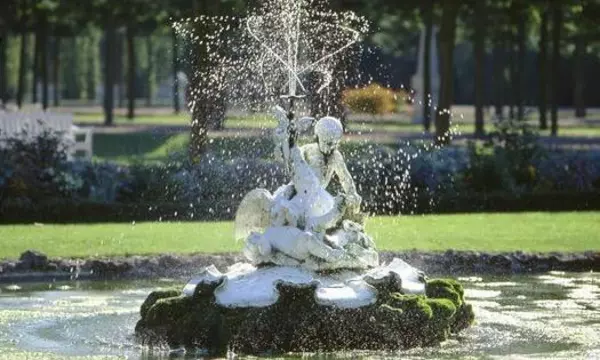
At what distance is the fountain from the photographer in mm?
14422

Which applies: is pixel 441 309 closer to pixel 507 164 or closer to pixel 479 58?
pixel 507 164

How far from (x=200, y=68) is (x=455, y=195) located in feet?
18.2

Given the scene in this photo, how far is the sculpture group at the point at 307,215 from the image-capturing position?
1488 centimetres

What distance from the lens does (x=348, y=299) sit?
14516 millimetres

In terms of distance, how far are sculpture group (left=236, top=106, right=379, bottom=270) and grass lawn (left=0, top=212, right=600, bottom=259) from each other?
5415 millimetres

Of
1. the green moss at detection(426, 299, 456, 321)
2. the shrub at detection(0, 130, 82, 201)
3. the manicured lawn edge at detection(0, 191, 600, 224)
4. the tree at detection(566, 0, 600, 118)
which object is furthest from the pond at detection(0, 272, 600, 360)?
the tree at detection(566, 0, 600, 118)

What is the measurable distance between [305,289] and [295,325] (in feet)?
0.99

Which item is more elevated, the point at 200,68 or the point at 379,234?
the point at 200,68

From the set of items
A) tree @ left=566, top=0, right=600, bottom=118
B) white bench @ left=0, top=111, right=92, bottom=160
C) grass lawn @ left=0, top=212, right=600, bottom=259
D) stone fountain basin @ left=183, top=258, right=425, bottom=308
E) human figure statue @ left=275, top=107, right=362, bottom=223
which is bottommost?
grass lawn @ left=0, top=212, right=600, bottom=259

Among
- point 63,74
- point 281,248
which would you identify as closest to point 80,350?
point 281,248

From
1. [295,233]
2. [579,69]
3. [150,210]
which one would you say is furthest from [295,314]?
[579,69]

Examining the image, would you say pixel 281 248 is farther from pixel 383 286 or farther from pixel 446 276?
pixel 446 276

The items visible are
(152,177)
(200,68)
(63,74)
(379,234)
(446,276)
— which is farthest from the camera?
(63,74)

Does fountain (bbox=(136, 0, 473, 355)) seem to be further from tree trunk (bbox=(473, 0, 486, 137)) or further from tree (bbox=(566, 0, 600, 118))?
tree trunk (bbox=(473, 0, 486, 137))
